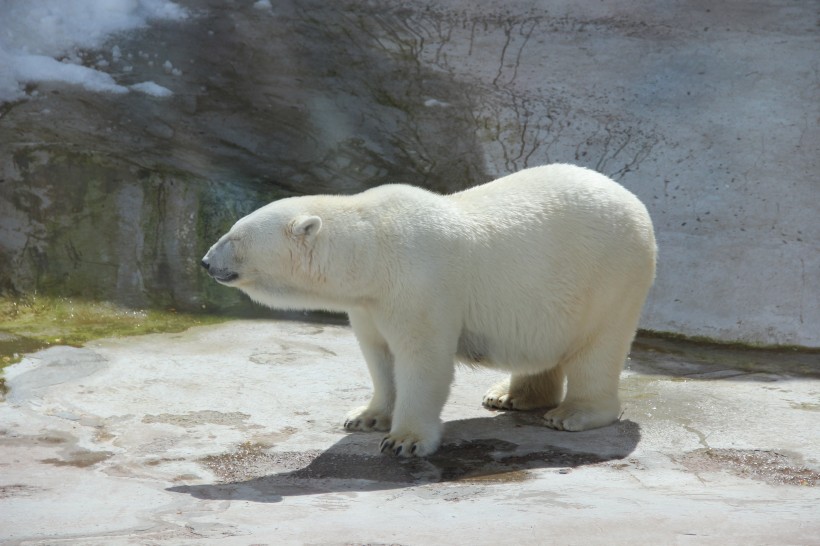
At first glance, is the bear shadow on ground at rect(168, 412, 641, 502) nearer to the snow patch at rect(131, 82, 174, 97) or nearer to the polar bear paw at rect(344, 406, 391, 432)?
the polar bear paw at rect(344, 406, 391, 432)

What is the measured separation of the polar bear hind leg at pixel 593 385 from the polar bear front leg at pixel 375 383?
0.86 metres

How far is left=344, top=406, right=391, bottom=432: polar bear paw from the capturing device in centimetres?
538

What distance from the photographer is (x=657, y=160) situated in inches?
346

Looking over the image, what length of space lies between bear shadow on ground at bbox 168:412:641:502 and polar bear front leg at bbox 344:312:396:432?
0.37 ft

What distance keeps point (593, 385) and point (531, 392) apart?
0.51 metres

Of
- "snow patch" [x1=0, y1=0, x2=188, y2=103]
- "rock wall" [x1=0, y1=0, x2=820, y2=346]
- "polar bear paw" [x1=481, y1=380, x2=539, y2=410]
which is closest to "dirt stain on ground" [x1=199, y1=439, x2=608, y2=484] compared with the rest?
"polar bear paw" [x1=481, y1=380, x2=539, y2=410]

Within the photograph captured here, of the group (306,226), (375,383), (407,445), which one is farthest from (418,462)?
(306,226)

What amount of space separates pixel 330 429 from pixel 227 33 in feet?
17.3

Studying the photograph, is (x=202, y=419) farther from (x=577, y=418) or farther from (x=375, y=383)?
(x=577, y=418)

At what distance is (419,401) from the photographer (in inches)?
197

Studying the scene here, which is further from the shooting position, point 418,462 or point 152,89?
point 152,89

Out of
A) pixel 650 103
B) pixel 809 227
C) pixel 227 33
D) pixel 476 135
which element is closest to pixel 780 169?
pixel 809 227

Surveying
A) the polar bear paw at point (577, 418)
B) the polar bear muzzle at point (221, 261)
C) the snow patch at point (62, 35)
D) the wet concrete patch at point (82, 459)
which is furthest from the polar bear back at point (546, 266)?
the snow patch at point (62, 35)

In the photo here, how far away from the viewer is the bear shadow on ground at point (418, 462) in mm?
4500
